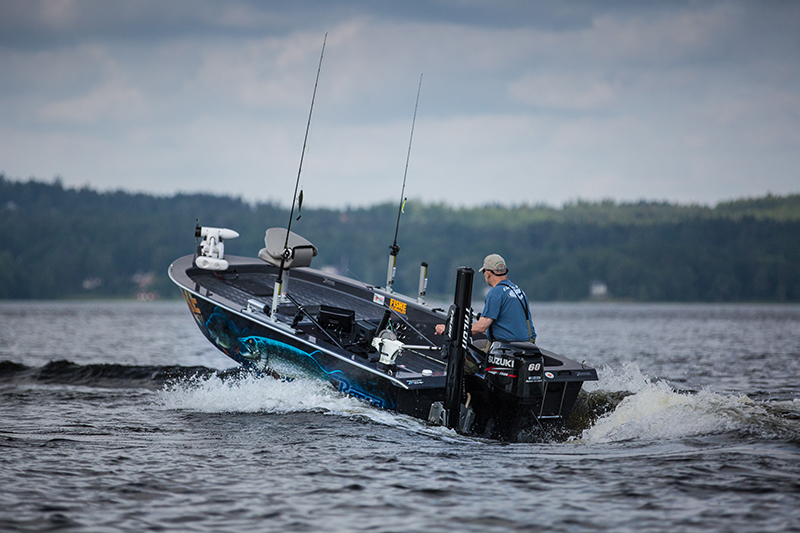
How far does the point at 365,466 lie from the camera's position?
582cm

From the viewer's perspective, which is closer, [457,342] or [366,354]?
[457,342]

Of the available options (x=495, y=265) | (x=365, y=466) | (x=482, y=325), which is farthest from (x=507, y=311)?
(x=365, y=466)

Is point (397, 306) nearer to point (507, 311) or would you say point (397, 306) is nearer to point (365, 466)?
point (507, 311)

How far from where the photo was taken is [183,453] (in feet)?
20.5

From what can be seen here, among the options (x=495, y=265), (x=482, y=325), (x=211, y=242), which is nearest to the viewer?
(x=482, y=325)

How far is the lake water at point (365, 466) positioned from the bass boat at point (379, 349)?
21cm

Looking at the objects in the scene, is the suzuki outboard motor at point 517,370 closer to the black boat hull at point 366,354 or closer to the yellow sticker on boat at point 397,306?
the black boat hull at point 366,354

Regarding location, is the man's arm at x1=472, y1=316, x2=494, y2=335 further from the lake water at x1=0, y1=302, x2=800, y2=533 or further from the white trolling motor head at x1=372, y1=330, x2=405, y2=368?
the lake water at x1=0, y1=302, x2=800, y2=533

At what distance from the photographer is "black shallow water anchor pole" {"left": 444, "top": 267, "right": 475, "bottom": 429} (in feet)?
21.8

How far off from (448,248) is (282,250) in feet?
369

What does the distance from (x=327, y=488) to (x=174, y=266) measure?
19.4 feet

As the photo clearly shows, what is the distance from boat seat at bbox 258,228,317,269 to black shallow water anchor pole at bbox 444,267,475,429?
7.34ft

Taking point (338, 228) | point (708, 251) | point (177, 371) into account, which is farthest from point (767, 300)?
point (177, 371)

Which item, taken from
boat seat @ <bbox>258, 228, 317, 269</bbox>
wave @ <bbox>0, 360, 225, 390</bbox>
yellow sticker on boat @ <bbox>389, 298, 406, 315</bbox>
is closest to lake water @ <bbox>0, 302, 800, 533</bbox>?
boat seat @ <bbox>258, 228, 317, 269</bbox>
